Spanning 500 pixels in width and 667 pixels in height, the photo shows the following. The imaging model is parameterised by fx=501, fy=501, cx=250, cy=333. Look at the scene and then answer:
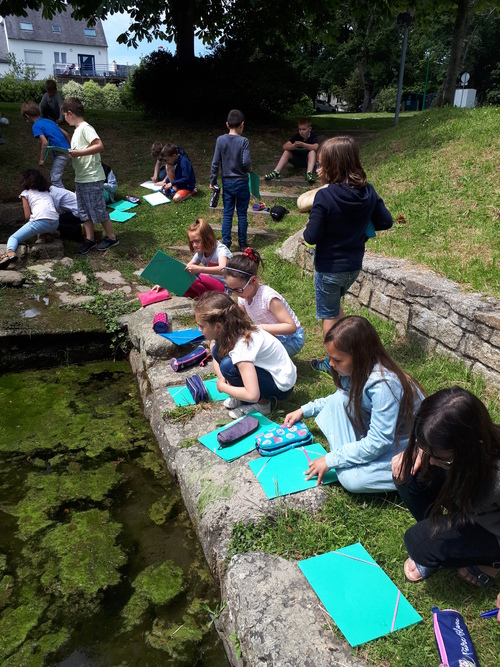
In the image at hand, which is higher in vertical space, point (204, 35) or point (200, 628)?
point (204, 35)

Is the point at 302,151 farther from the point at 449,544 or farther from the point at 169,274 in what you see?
the point at 449,544

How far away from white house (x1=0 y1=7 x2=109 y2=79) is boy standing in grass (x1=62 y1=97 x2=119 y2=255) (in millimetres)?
50781

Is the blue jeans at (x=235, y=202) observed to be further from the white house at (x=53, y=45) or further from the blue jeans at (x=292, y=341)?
the white house at (x=53, y=45)

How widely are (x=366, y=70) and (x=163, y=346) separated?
3148 centimetres

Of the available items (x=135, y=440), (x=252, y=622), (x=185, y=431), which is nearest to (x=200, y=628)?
(x=252, y=622)

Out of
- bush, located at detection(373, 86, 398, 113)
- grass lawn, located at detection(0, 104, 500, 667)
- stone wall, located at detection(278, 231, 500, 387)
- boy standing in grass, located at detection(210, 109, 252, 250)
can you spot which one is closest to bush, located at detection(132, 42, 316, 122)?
grass lawn, located at detection(0, 104, 500, 667)

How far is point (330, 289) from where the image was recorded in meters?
3.27

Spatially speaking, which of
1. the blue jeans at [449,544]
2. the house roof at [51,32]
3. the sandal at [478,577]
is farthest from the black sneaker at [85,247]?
the house roof at [51,32]

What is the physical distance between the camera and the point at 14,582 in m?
2.33

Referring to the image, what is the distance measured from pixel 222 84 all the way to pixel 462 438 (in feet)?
32.4

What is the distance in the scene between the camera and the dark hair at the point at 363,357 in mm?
2166

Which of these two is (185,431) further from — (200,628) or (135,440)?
(200,628)

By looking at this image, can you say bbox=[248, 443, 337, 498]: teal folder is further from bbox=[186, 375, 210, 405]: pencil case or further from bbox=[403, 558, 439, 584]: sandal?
bbox=[186, 375, 210, 405]: pencil case

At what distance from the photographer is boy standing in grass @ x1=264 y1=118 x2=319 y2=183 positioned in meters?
7.67
